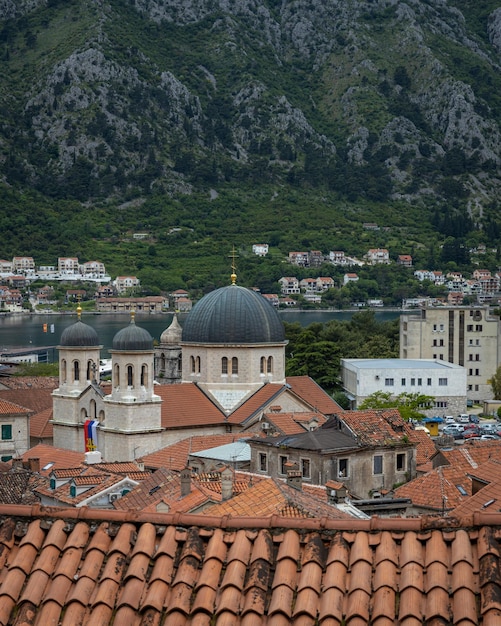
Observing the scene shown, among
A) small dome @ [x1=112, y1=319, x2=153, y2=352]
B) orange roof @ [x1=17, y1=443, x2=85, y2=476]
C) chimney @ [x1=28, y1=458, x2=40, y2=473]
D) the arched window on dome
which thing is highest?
small dome @ [x1=112, y1=319, x2=153, y2=352]

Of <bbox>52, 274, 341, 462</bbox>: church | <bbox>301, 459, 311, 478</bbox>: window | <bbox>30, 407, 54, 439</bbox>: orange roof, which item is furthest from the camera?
<bbox>30, 407, 54, 439</bbox>: orange roof

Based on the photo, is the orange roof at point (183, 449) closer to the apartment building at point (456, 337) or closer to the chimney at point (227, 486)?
the chimney at point (227, 486)

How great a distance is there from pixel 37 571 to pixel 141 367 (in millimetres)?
45582

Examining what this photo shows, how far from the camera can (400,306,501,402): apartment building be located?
103 m

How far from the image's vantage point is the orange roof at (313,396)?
61.0 m

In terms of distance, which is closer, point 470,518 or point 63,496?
point 470,518

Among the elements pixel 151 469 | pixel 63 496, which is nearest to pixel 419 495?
pixel 63 496

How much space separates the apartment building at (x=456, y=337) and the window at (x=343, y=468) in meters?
63.0

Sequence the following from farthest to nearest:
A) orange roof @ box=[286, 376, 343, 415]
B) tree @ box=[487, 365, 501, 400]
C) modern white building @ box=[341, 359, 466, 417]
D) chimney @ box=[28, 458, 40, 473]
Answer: tree @ box=[487, 365, 501, 400]
modern white building @ box=[341, 359, 466, 417]
orange roof @ box=[286, 376, 343, 415]
chimney @ box=[28, 458, 40, 473]

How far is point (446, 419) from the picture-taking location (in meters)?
78.8

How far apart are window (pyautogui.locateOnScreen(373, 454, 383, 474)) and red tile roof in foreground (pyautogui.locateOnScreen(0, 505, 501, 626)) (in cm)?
3252

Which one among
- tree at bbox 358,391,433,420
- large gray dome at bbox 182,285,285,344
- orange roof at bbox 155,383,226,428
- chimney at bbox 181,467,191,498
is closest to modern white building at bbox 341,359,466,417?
tree at bbox 358,391,433,420

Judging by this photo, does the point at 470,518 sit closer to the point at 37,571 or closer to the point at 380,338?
the point at 37,571

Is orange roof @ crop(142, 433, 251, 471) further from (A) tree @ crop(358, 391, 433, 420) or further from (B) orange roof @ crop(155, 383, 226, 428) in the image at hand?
(A) tree @ crop(358, 391, 433, 420)
